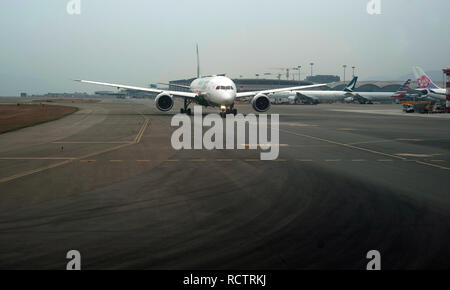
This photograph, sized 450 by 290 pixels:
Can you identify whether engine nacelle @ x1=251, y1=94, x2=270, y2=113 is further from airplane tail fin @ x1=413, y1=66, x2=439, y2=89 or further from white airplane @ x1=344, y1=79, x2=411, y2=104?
white airplane @ x1=344, y1=79, x2=411, y2=104

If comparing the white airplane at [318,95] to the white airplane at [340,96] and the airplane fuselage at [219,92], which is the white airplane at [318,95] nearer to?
the white airplane at [340,96]

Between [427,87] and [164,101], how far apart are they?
50.8m

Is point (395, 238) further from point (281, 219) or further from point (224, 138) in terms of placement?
point (224, 138)

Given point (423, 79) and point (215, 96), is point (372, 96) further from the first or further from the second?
point (215, 96)

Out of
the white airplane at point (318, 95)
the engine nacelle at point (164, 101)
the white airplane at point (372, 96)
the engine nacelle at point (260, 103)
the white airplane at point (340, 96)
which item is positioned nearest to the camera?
the engine nacelle at point (164, 101)

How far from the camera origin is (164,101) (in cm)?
4391

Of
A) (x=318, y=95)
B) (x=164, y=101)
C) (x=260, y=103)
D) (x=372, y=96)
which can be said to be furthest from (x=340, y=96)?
(x=164, y=101)

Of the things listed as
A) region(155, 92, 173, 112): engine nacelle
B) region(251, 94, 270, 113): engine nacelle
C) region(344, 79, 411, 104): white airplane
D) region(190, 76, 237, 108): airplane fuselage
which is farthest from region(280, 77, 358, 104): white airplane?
region(155, 92, 173, 112): engine nacelle

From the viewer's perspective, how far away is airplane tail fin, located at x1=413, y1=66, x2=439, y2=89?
73312 mm

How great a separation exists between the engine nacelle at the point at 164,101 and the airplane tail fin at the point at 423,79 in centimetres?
5047

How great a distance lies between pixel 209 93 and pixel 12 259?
122 ft

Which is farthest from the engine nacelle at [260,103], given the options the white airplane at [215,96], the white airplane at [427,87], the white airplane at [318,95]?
the white airplane at [318,95]

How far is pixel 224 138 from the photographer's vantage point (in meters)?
25.0

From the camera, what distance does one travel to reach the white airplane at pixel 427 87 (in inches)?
2799
